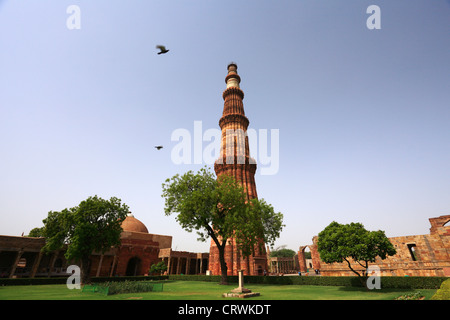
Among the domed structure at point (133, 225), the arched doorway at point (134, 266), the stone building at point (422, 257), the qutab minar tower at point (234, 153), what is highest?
the qutab minar tower at point (234, 153)

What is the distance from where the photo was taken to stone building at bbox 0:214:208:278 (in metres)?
30.3

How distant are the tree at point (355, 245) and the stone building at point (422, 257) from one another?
42.2 feet

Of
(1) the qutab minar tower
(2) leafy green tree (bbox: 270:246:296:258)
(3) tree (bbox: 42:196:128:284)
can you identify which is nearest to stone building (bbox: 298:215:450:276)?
(1) the qutab minar tower

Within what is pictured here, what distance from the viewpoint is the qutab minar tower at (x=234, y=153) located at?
38.3 metres

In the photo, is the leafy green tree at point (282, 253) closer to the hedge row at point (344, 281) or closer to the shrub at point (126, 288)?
the hedge row at point (344, 281)

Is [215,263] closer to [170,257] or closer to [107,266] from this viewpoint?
[170,257]

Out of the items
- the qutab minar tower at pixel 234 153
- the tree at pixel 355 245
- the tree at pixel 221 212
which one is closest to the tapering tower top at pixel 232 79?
the qutab minar tower at pixel 234 153

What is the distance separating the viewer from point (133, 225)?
4688cm

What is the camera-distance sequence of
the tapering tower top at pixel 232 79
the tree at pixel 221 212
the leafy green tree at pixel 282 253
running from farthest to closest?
1. the leafy green tree at pixel 282 253
2. the tapering tower top at pixel 232 79
3. the tree at pixel 221 212

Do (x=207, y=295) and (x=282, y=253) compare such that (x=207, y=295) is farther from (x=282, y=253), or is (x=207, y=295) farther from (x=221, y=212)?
(x=282, y=253)

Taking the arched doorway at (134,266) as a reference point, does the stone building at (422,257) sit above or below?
above

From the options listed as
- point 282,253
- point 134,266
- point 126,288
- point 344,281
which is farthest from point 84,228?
point 282,253

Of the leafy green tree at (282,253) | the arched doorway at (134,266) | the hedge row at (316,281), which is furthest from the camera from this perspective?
the leafy green tree at (282,253)
